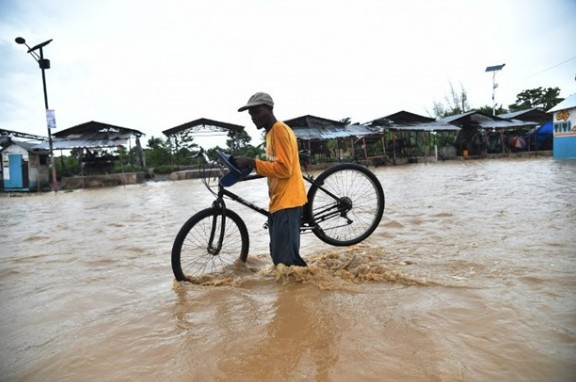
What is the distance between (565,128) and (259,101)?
72.7 ft

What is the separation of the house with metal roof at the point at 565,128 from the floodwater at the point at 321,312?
1825 cm

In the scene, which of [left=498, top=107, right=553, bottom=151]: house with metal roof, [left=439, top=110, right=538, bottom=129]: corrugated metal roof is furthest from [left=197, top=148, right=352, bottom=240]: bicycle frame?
[left=498, top=107, right=553, bottom=151]: house with metal roof

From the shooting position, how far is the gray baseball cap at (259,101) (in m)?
2.91

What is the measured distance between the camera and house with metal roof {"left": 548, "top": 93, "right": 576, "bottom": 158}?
1808 centimetres

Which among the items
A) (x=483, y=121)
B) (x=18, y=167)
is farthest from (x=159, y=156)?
(x=483, y=121)

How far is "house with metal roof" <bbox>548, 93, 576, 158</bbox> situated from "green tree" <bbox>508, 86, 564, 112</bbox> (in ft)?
57.8

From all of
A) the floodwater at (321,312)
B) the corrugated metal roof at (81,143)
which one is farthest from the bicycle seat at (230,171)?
the corrugated metal roof at (81,143)

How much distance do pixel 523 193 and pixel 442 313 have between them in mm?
5966

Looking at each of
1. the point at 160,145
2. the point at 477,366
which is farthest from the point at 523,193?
the point at 160,145

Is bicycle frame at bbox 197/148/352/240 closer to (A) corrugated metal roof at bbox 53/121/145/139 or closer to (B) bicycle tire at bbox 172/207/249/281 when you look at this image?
(B) bicycle tire at bbox 172/207/249/281

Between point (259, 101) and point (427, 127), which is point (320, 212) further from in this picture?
point (427, 127)

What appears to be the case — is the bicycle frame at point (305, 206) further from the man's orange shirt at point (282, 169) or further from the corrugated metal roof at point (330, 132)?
the corrugated metal roof at point (330, 132)

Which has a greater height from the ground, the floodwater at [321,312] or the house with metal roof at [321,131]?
the house with metal roof at [321,131]

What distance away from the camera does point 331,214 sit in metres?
3.70
